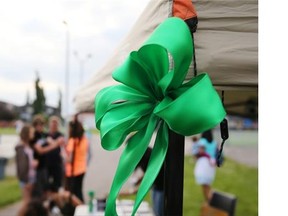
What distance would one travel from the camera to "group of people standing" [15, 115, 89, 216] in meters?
4.62

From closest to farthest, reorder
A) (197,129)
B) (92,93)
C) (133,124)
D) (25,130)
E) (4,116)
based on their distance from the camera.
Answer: (197,129), (133,124), (92,93), (25,130), (4,116)

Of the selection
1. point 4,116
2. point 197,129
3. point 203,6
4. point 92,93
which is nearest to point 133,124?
point 197,129

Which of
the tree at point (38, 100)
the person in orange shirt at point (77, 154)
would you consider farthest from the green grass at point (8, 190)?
the person in orange shirt at point (77, 154)

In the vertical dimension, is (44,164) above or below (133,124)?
below

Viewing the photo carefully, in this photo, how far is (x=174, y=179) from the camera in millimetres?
904

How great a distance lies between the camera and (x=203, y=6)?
0.90 meters

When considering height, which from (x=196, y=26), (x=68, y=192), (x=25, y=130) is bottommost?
(x=68, y=192)

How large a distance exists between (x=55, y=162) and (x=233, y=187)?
4.37 metres

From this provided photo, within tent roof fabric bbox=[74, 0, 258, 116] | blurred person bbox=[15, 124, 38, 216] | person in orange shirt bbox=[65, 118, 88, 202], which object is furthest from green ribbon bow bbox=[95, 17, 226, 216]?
blurred person bbox=[15, 124, 38, 216]

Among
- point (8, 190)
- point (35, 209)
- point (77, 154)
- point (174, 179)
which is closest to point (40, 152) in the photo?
point (77, 154)

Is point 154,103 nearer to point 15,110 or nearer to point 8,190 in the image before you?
point 8,190

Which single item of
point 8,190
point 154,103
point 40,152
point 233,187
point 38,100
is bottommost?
point 233,187
